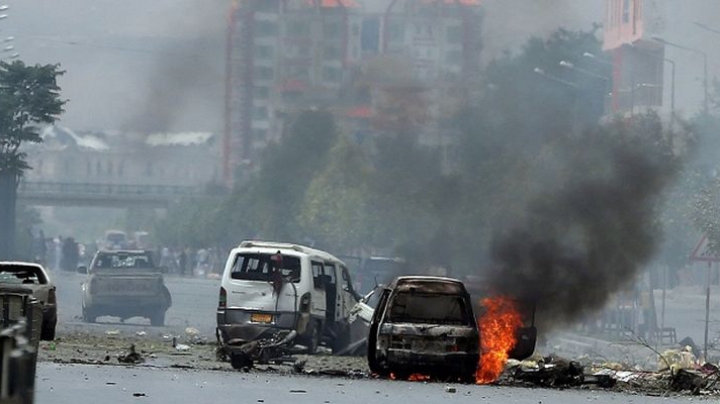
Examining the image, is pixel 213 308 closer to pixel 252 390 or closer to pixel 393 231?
pixel 393 231

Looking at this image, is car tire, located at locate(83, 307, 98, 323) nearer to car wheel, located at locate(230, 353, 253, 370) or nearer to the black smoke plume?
the black smoke plume

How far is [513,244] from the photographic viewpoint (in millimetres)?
A: 50188

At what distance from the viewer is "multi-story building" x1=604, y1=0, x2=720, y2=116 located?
98.2 metres

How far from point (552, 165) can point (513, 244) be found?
1845 centimetres

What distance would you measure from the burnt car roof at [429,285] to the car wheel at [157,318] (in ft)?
74.7

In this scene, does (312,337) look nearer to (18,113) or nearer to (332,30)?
(18,113)

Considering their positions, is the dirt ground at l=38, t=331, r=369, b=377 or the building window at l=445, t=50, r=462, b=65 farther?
the building window at l=445, t=50, r=462, b=65

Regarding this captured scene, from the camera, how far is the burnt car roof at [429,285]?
93.8 ft

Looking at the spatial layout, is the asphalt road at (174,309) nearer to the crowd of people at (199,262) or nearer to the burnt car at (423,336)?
the crowd of people at (199,262)

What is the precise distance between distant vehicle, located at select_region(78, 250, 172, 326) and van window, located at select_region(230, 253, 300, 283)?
47.8 feet

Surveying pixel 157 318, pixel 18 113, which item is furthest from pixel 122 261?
pixel 18 113

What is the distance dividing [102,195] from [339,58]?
1730 inches

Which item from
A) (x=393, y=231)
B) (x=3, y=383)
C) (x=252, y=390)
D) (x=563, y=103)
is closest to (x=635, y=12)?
(x=563, y=103)

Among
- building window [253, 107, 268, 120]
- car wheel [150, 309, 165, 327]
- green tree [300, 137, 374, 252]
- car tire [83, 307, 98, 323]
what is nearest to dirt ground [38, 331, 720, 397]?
car tire [83, 307, 98, 323]
